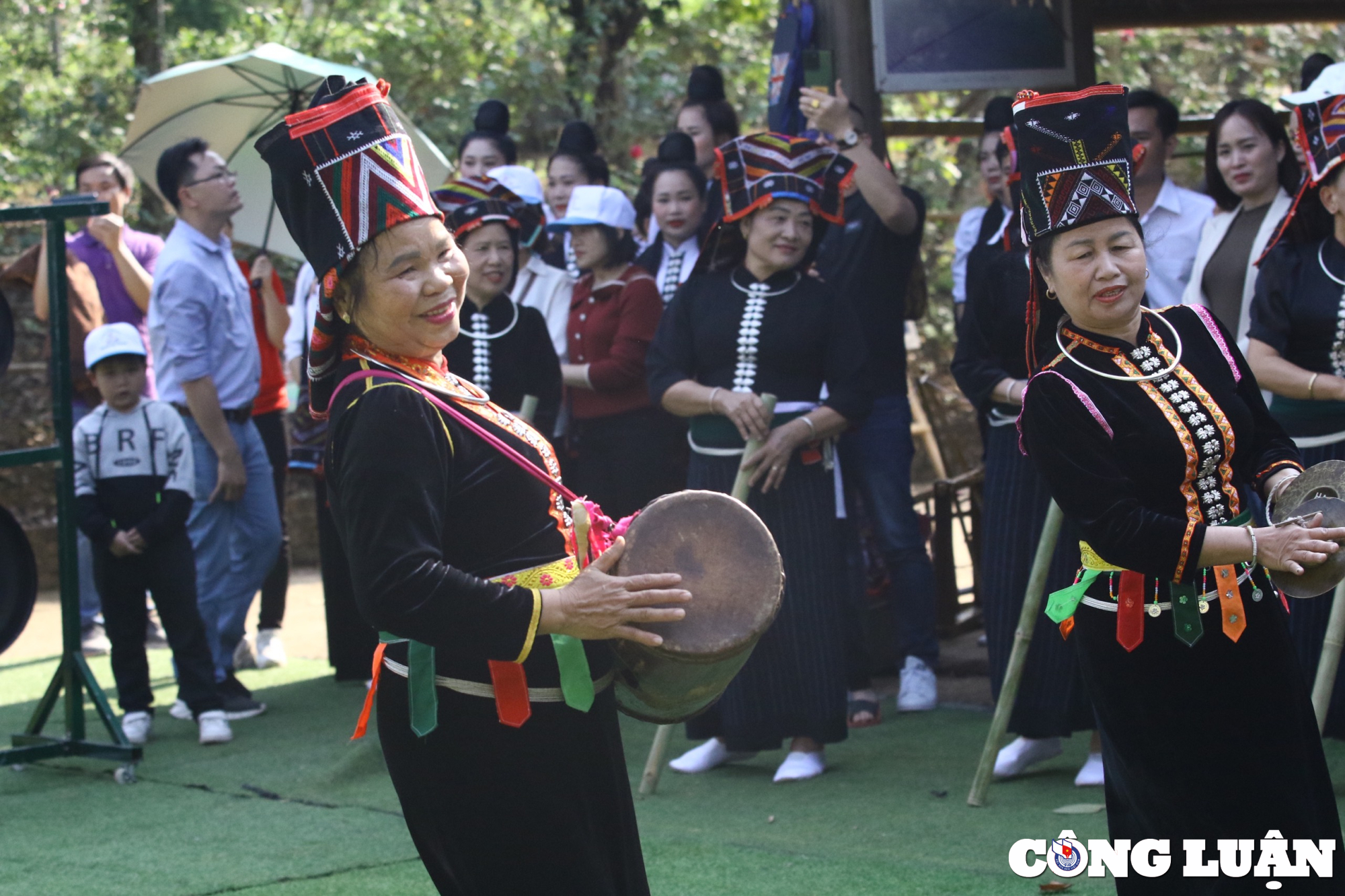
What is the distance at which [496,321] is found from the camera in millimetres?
5629

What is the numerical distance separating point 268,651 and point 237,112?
102 inches

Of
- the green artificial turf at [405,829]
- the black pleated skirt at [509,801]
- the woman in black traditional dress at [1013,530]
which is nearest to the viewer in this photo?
the black pleated skirt at [509,801]

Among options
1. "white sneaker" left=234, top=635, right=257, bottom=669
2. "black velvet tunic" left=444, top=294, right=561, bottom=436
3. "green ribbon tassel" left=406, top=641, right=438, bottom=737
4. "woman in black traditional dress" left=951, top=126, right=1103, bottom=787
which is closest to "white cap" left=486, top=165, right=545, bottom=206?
"black velvet tunic" left=444, top=294, right=561, bottom=436

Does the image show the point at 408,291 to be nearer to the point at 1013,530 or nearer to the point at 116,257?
the point at 1013,530

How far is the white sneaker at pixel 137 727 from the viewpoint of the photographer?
5820 millimetres

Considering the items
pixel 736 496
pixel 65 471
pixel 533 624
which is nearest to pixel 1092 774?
pixel 736 496

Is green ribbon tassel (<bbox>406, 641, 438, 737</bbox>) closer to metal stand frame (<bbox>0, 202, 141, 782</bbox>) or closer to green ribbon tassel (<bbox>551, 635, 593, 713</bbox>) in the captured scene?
green ribbon tassel (<bbox>551, 635, 593, 713</bbox>)

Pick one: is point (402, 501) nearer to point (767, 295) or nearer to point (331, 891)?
point (331, 891)

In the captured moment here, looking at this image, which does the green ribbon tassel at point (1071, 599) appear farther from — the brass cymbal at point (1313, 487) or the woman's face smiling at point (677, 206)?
the woman's face smiling at point (677, 206)

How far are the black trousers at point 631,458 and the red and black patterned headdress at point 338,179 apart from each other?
3.52 m

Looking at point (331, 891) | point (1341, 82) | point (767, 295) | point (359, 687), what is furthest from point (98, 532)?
point (1341, 82)

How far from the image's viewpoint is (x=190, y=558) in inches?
233

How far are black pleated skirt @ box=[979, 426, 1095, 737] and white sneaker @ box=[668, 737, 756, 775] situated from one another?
3.11ft

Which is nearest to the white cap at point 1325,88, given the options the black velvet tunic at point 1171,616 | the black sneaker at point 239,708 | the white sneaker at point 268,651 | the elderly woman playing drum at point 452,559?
the black velvet tunic at point 1171,616
